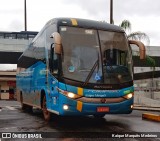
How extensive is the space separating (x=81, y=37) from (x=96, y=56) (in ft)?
2.57

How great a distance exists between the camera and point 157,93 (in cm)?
3086

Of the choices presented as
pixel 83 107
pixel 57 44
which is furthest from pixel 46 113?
pixel 57 44

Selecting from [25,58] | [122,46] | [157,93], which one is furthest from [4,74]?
[122,46]

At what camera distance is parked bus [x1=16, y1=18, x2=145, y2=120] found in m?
11.1

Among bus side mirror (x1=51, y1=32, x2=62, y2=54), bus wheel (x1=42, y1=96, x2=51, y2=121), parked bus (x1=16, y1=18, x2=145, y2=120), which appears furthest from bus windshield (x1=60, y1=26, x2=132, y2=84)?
bus wheel (x1=42, y1=96, x2=51, y2=121)

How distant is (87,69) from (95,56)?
1.77 feet

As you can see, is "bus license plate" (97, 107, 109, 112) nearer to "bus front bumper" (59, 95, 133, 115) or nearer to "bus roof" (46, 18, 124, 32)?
"bus front bumper" (59, 95, 133, 115)

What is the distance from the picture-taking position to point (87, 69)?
11344 mm

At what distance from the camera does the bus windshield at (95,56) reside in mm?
11305

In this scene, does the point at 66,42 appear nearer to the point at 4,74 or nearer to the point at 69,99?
the point at 69,99

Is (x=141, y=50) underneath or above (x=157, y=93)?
above

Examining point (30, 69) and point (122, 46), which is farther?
point (30, 69)

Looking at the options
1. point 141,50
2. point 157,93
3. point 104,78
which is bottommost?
point 157,93

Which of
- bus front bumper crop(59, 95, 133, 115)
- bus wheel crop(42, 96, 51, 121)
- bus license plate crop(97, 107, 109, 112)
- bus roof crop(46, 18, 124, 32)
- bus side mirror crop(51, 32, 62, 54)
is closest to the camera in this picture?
bus side mirror crop(51, 32, 62, 54)
